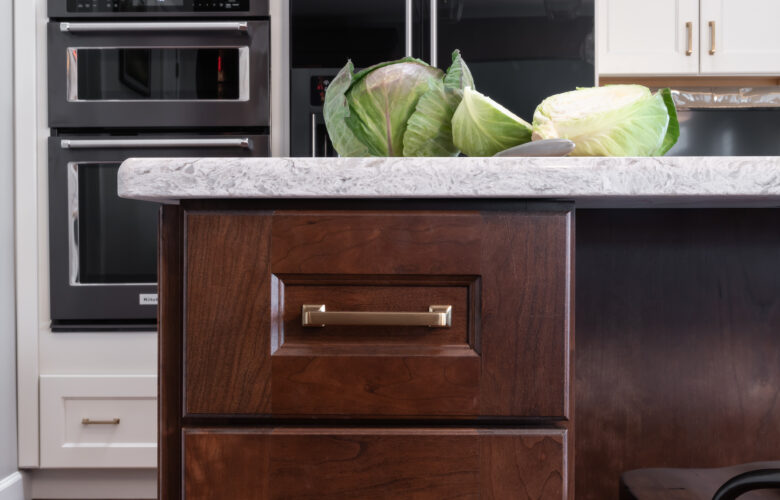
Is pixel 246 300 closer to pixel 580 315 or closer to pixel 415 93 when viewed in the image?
pixel 415 93

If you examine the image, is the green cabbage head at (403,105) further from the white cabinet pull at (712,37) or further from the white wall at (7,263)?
the white cabinet pull at (712,37)

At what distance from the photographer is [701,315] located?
73cm

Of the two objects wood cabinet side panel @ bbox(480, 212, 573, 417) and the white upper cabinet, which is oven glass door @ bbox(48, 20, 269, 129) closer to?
the white upper cabinet

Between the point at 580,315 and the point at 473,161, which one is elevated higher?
the point at 473,161

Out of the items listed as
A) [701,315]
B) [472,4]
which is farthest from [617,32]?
[701,315]

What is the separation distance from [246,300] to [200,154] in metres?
1.49

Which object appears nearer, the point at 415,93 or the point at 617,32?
the point at 415,93

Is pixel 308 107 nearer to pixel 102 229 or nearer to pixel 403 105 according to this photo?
pixel 102 229

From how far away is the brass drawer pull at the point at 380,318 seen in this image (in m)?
0.47

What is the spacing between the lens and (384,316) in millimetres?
471

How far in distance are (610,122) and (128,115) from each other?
5.52 feet

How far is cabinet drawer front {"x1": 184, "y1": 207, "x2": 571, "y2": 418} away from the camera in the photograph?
0.47 metres

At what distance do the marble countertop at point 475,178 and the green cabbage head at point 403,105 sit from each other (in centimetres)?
19

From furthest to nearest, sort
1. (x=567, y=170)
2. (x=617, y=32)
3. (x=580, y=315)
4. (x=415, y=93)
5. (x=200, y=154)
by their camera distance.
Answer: (x=617, y=32) → (x=200, y=154) → (x=580, y=315) → (x=415, y=93) → (x=567, y=170)
